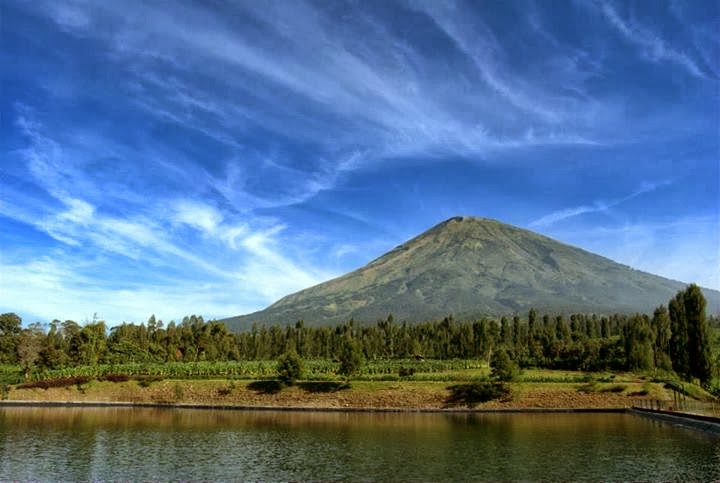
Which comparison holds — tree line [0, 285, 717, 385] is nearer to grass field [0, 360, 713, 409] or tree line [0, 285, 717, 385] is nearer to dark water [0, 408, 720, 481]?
grass field [0, 360, 713, 409]

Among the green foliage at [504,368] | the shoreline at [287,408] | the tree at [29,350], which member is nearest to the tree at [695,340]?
the shoreline at [287,408]

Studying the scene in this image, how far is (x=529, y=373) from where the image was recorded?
67.6 meters

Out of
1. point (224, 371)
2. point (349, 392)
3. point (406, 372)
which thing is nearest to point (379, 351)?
point (406, 372)

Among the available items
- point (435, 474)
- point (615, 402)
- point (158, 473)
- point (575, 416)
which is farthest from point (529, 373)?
point (158, 473)

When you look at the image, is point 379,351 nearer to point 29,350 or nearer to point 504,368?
point 504,368

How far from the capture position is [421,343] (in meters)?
99.1

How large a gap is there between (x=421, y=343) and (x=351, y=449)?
69842mm

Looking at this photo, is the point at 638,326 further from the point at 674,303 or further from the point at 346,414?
the point at 346,414

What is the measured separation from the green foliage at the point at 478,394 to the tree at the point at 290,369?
647 inches

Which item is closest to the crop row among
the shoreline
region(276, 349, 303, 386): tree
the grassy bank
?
region(276, 349, 303, 386): tree

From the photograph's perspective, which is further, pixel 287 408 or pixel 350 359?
pixel 350 359

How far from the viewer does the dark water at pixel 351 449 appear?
80.3ft

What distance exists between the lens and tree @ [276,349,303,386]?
5894cm

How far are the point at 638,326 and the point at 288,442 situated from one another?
5832 cm
